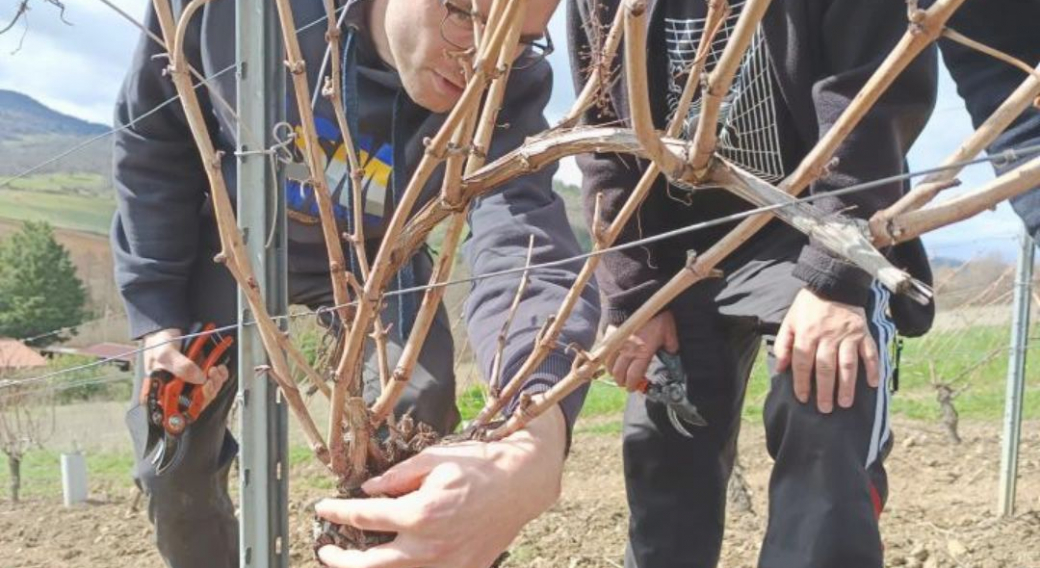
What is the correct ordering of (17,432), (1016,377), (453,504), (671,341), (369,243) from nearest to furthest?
(453,504)
(671,341)
(369,243)
(1016,377)
(17,432)

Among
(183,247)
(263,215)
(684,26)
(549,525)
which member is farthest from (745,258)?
(549,525)

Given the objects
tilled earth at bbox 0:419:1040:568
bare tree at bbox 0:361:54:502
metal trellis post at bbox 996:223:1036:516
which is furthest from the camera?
bare tree at bbox 0:361:54:502

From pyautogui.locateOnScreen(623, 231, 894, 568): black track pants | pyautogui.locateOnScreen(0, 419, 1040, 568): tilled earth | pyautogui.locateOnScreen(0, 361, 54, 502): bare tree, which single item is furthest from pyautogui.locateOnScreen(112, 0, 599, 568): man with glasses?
pyautogui.locateOnScreen(0, 361, 54, 502): bare tree

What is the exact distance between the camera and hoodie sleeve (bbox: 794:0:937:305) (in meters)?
1.60

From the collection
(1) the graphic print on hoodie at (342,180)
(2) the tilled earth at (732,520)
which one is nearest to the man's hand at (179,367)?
(1) the graphic print on hoodie at (342,180)

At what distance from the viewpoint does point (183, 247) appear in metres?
2.19

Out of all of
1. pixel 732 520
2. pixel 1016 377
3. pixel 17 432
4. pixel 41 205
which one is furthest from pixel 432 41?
pixel 17 432

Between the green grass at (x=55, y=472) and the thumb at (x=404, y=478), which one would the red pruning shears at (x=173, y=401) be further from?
the green grass at (x=55, y=472)

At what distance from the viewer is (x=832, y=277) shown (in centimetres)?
158

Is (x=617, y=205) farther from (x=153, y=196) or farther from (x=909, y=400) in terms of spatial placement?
(x=909, y=400)

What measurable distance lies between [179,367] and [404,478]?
79 centimetres

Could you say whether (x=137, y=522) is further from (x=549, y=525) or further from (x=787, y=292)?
(x=787, y=292)

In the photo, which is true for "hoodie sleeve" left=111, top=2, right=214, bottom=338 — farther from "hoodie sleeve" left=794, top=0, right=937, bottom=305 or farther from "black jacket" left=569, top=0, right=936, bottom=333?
"hoodie sleeve" left=794, top=0, right=937, bottom=305

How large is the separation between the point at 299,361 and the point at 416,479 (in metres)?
0.21
